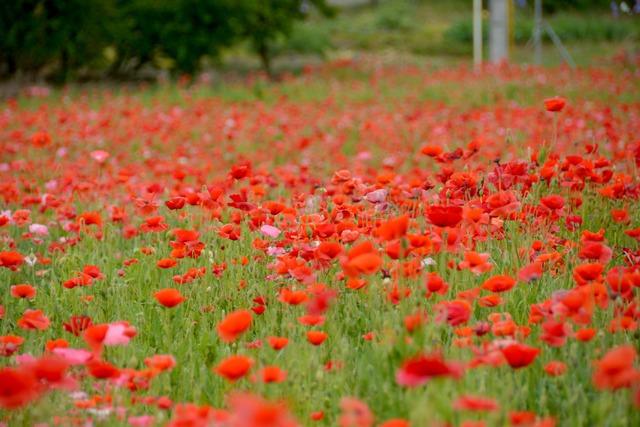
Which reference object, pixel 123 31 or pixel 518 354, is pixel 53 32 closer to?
pixel 123 31

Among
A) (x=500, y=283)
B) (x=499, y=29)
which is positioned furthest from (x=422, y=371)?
(x=499, y=29)

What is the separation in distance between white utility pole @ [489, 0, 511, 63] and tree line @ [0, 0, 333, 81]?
3406mm

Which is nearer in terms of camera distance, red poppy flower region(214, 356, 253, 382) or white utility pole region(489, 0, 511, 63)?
red poppy flower region(214, 356, 253, 382)

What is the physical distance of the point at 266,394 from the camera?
2020 millimetres

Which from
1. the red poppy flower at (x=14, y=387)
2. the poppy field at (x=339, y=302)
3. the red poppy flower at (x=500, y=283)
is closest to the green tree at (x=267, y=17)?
the poppy field at (x=339, y=302)

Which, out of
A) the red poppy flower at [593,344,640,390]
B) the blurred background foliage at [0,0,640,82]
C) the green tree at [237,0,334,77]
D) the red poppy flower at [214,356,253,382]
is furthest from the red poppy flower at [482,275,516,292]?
the green tree at [237,0,334,77]

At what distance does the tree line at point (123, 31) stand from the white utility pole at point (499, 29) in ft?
11.2

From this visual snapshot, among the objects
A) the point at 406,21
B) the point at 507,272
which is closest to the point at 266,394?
the point at 507,272

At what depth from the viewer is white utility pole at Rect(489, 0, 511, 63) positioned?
1425 cm

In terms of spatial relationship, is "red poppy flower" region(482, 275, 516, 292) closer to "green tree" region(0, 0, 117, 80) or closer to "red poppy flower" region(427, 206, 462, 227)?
"red poppy flower" region(427, 206, 462, 227)

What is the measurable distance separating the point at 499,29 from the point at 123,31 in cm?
697

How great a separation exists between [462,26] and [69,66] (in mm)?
11916

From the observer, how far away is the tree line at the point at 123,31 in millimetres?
12336

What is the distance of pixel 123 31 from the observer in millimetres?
13164
